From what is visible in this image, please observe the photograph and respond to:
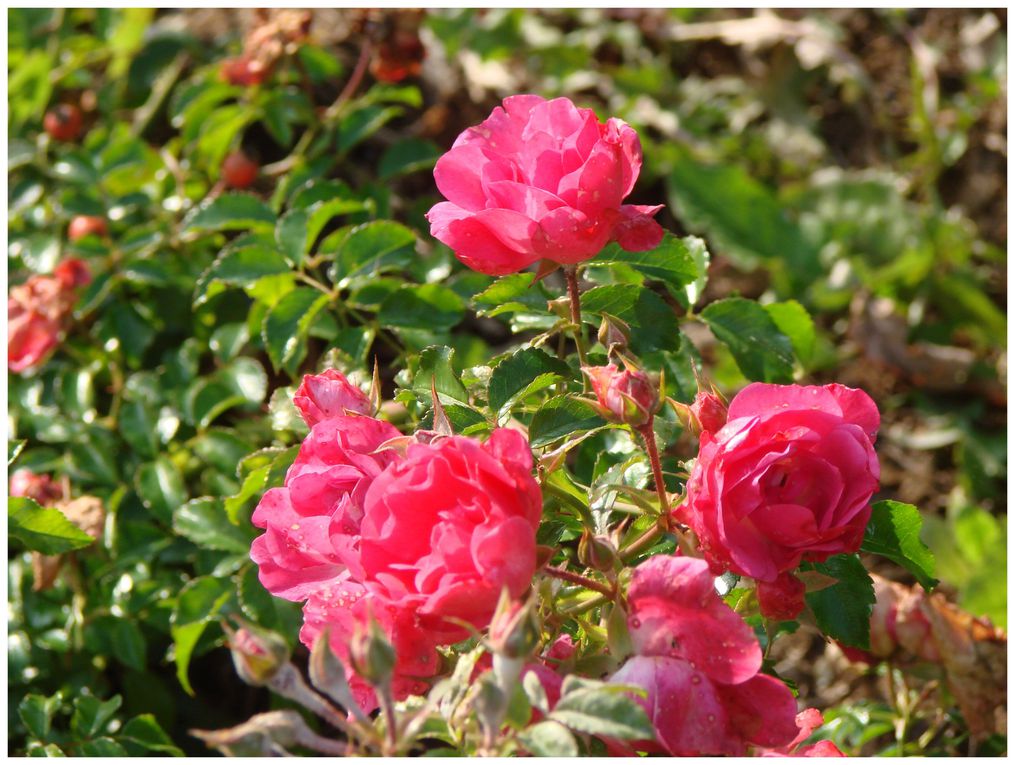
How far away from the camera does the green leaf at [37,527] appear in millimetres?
1155

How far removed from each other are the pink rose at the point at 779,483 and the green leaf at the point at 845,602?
0.14m

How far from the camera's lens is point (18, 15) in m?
2.21

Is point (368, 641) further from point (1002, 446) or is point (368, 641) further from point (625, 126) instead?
point (1002, 446)

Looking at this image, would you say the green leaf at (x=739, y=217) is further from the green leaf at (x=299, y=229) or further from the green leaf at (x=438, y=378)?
the green leaf at (x=438, y=378)

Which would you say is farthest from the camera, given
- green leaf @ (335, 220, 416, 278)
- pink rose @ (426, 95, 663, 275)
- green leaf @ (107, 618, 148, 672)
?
green leaf @ (107, 618, 148, 672)

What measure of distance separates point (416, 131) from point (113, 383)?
867 mm

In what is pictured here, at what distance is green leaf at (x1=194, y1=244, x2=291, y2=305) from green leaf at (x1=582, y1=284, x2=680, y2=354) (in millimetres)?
431

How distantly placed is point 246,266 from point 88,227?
0.47 metres

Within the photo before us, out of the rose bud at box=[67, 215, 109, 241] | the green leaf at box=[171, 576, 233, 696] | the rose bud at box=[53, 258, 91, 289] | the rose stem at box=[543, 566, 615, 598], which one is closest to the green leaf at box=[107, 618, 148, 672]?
the green leaf at box=[171, 576, 233, 696]

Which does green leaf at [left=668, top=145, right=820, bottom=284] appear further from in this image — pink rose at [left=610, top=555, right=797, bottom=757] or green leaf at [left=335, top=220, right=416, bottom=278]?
pink rose at [left=610, top=555, right=797, bottom=757]

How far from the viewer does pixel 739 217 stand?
7.47 feet

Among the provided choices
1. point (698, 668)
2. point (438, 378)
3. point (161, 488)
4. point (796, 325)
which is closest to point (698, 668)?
point (698, 668)

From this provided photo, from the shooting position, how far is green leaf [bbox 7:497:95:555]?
1155 millimetres

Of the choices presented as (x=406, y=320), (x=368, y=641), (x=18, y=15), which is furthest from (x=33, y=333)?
(x=368, y=641)
